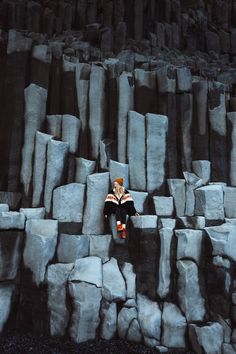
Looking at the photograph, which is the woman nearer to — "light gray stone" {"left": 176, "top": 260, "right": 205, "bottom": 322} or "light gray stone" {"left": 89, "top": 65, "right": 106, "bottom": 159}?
"light gray stone" {"left": 89, "top": 65, "right": 106, "bottom": 159}

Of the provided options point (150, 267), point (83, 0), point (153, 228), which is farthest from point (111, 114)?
point (83, 0)

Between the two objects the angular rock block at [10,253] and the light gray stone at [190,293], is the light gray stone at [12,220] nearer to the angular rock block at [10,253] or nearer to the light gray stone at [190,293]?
the angular rock block at [10,253]

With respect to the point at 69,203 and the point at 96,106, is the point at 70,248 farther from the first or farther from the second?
the point at 96,106

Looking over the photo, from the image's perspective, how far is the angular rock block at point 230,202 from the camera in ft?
20.7

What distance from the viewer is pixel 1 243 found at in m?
5.45

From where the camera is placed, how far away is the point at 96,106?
265 inches

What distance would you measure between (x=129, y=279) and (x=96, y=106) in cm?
346

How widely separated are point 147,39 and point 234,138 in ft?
15.2

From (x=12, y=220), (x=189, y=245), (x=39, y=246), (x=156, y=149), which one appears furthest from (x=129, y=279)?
(x=156, y=149)

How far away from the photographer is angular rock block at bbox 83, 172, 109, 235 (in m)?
5.88

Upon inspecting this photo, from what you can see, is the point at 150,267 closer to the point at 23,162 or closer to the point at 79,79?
the point at 23,162

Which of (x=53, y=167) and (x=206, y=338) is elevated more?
(x=53, y=167)

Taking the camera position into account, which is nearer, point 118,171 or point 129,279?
point 129,279

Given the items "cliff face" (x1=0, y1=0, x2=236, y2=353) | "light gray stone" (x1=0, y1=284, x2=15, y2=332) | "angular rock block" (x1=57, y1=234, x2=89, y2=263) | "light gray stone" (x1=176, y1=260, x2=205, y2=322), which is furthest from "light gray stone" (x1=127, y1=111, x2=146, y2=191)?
"light gray stone" (x1=0, y1=284, x2=15, y2=332)
